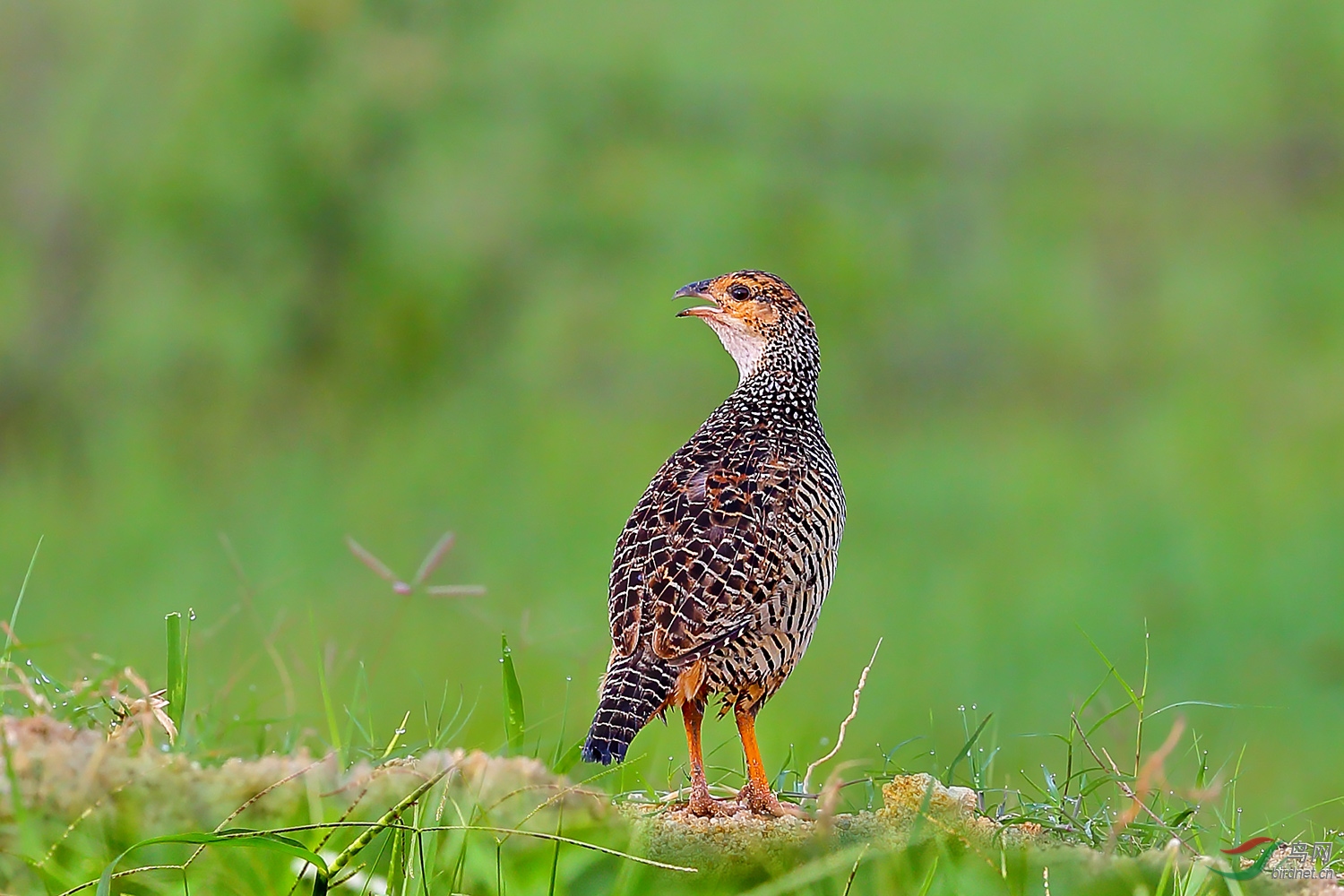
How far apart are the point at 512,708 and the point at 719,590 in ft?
2.37

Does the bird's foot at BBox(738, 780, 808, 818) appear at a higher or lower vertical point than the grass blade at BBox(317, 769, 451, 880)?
lower

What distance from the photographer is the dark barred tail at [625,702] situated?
381 centimetres

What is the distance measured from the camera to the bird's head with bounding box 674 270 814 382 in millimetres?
5371

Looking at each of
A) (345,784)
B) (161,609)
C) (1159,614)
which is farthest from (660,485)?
(1159,614)

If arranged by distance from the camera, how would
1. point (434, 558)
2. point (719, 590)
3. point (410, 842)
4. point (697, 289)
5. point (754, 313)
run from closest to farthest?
point (410, 842), point (719, 590), point (434, 558), point (697, 289), point (754, 313)

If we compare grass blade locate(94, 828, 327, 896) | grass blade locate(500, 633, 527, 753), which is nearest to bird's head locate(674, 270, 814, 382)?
grass blade locate(500, 633, 527, 753)

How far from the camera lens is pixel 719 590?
4.24 metres

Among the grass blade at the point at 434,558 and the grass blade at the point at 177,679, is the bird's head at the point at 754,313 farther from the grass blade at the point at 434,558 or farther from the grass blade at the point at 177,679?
the grass blade at the point at 177,679

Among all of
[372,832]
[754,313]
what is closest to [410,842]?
[372,832]

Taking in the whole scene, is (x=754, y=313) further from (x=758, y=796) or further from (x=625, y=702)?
(x=758, y=796)

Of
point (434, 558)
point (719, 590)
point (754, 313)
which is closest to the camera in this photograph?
point (719, 590)

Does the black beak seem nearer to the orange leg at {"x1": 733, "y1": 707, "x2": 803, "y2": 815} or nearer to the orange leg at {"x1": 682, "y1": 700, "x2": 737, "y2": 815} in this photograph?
the orange leg at {"x1": 682, "y1": 700, "x2": 737, "y2": 815}

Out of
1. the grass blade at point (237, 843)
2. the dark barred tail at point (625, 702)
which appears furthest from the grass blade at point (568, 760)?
the grass blade at point (237, 843)

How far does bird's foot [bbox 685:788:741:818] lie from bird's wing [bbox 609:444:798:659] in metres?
0.52
